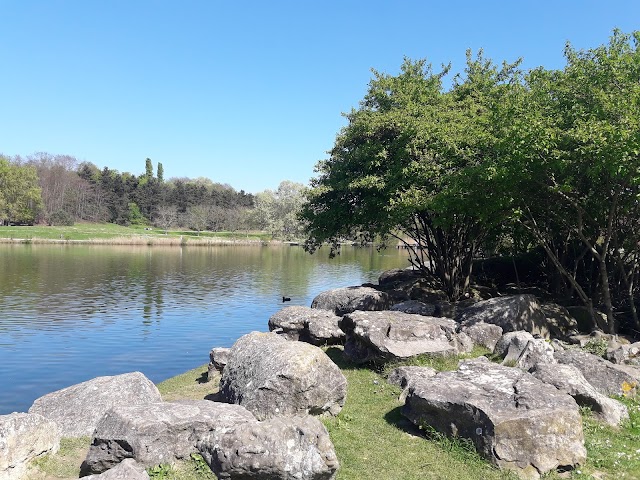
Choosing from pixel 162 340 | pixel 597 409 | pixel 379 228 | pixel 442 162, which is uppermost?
pixel 442 162

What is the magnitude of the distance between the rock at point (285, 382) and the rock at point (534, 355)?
17.8 feet

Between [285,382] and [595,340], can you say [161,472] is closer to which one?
[285,382]

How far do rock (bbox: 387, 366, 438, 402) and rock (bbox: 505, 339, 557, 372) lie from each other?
247 cm

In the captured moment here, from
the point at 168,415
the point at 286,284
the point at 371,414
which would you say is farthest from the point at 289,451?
the point at 286,284

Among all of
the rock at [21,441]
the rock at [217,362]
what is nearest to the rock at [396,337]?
the rock at [217,362]

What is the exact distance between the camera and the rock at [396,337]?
16422 mm

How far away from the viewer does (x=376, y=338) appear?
1658cm

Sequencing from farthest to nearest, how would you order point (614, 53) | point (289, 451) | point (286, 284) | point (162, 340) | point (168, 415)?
point (286, 284) → point (162, 340) → point (614, 53) → point (168, 415) → point (289, 451)

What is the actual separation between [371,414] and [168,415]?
17.7 ft

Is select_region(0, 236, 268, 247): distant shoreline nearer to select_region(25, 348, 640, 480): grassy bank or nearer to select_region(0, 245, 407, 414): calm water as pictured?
select_region(0, 245, 407, 414): calm water

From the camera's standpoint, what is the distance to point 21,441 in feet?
30.7

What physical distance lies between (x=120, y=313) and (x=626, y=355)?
28.2 meters

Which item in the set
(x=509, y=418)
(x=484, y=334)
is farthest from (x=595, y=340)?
(x=509, y=418)

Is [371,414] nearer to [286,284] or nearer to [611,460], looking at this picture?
[611,460]
